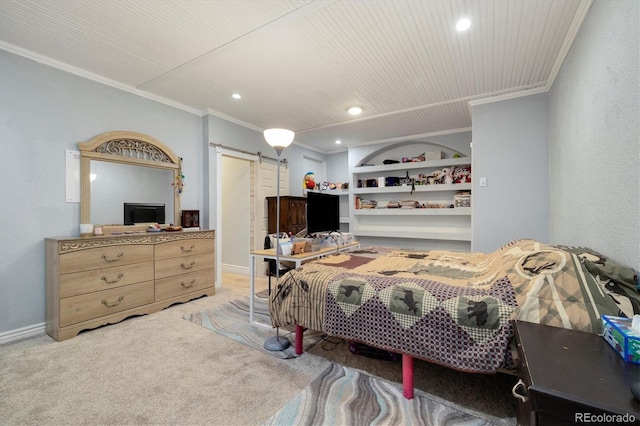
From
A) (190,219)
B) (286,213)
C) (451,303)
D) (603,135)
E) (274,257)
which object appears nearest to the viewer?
(451,303)

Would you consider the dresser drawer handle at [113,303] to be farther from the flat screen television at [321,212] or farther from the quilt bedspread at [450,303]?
the flat screen television at [321,212]

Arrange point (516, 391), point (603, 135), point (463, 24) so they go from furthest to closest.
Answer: point (463, 24) < point (603, 135) < point (516, 391)

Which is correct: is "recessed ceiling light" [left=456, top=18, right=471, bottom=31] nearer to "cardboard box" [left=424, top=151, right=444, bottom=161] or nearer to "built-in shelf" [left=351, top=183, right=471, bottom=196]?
"built-in shelf" [left=351, top=183, right=471, bottom=196]

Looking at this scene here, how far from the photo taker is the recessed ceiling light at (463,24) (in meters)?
2.09

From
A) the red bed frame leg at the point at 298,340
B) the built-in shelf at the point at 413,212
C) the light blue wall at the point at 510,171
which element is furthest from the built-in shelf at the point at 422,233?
the red bed frame leg at the point at 298,340

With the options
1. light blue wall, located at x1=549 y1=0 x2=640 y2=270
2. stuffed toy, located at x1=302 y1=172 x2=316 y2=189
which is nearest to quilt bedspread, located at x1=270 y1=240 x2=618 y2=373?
light blue wall, located at x1=549 y1=0 x2=640 y2=270

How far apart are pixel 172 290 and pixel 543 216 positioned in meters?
4.44

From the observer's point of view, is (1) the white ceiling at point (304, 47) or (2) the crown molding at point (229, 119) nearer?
(1) the white ceiling at point (304, 47)

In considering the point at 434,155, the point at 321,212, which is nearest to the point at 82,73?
the point at 321,212

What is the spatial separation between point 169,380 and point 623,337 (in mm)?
2337

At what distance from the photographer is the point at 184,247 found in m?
3.38

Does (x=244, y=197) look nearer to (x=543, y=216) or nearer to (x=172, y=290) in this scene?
(x=172, y=290)

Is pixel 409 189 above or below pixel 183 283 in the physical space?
above
